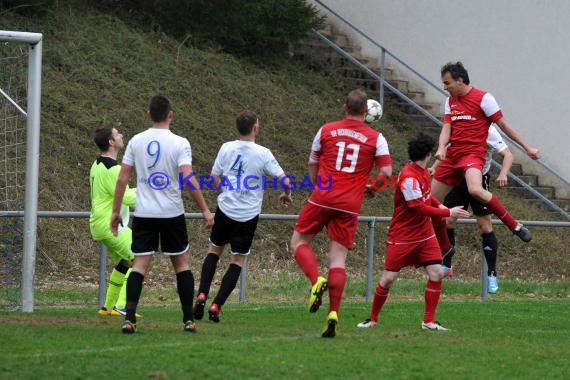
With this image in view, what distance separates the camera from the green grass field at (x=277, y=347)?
7.50m

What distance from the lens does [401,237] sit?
10203 millimetres

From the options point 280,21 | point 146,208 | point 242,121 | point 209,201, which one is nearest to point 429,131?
point 280,21

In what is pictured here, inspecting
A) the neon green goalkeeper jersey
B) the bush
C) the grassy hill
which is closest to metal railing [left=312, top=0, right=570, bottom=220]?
the grassy hill

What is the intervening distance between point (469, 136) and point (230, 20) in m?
11.8

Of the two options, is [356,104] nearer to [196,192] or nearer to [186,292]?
[196,192]

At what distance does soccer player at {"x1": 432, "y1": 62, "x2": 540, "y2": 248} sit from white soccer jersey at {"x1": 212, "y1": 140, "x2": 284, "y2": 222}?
2285 mm

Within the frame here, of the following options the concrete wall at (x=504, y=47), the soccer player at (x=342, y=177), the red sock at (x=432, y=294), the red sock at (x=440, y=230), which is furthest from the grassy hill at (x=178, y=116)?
the soccer player at (x=342, y=177)

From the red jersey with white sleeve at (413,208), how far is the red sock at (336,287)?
0.96 metres

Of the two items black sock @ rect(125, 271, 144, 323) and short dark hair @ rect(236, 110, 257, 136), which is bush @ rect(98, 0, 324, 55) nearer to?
short dark hair @ rect(236, 110, 257, 136)

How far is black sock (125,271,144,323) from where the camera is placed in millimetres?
9289

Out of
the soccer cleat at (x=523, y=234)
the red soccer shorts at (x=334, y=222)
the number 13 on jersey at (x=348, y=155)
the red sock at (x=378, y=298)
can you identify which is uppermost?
the number 13 on jersey at (x=348, y=155)

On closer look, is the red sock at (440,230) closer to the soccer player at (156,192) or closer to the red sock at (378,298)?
the red sock at (378,298)

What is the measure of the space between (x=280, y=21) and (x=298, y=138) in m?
3.34

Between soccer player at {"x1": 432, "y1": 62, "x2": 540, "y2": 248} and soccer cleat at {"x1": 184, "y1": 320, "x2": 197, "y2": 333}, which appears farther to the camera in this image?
soccer player at {"x1": 432, "y1": 62, "x2": 540, "y2": 248}
